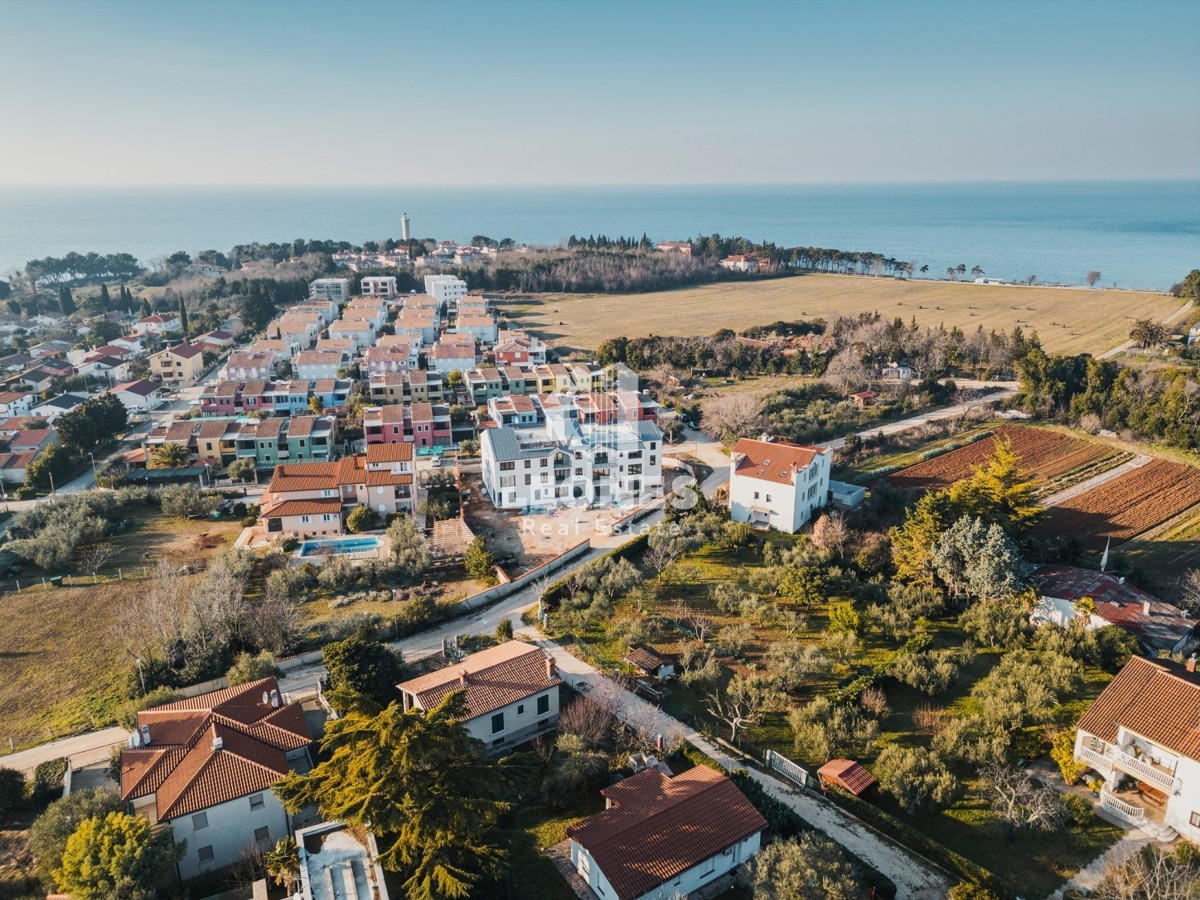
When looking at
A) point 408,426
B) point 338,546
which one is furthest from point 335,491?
point 408,426

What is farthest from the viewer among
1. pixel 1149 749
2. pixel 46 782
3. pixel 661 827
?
pixel 46 782

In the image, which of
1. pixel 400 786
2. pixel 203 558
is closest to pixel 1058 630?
pixel 400 786

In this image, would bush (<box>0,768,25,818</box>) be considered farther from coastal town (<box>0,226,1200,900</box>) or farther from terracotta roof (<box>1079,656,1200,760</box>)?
terracotta roof (<box>1079,656,1200,760</box>)

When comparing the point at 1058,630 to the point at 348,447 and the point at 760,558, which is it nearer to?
the point at 760,558

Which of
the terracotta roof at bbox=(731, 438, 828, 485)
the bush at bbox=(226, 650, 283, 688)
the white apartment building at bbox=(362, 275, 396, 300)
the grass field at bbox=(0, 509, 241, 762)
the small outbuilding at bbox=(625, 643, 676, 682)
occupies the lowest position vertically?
the grass field at bbox=(0, 509, 241, 762)

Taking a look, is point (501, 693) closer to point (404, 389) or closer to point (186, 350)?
point (404, 389)

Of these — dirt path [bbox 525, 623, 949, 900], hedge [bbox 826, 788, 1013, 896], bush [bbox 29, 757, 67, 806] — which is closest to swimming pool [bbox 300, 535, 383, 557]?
dirt path [bbox 525, 623, 949, 900]

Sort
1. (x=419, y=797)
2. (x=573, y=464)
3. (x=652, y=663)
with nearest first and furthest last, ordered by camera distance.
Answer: (x=419, y=797)
(x=652, y=663)
(x=573, y=464)
